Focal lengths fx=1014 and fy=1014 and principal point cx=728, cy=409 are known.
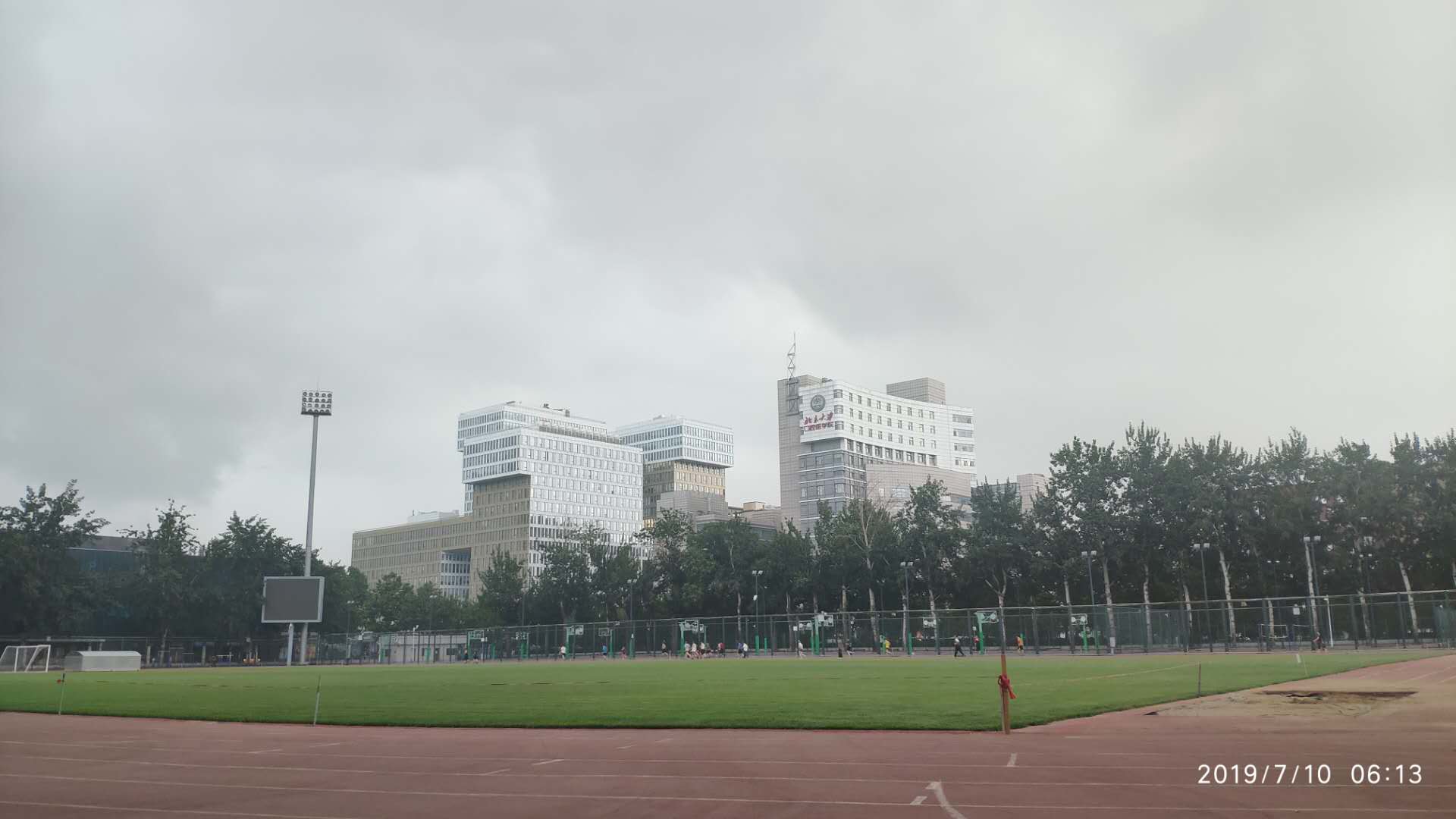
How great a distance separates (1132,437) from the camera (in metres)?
96.9

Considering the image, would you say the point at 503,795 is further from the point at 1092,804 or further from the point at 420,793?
A: the point at 1092,804

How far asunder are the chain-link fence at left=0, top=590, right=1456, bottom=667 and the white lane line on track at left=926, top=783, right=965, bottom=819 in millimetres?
35776

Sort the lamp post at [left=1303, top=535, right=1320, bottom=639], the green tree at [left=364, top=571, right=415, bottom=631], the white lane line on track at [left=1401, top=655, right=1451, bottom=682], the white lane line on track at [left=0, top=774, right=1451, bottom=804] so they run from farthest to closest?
the green tree at [left=364, top=571, right=415, bottom=631]
the lamp post at [left=1303, top=535, right=1320, bottom=639]
the white lane line on track at [left=1401, top=655, right=1451, bottom=682]
the white lane line on track at [left=0, top=774, right=1451, bottom=804]

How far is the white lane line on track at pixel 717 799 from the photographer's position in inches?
480

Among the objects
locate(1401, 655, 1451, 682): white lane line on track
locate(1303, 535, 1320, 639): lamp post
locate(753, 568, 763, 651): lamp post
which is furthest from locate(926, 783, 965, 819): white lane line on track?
locate(753, 568, 763, 651): lamp post

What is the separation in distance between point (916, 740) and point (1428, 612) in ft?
189

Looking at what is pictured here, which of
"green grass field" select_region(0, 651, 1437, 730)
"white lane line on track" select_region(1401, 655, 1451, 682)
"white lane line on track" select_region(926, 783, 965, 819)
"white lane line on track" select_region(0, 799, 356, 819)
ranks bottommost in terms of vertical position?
"green grass field" select_region(0, 651, 1437, 730)

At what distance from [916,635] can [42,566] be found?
280ft

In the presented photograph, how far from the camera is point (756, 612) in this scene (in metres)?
116

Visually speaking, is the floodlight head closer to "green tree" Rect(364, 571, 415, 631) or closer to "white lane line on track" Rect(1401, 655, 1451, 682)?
"green tree" Rect(364, 571, 415, 631)

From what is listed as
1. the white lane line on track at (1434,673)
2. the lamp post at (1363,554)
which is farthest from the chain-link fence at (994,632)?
the white lane line on track at (1434,673)

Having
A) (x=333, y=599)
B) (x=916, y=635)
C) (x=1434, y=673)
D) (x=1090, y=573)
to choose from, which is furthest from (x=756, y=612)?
(x=1434, y=673)

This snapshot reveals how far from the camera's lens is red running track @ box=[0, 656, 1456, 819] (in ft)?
43.8

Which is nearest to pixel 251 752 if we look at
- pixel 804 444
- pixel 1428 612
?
pixel 1428 612
